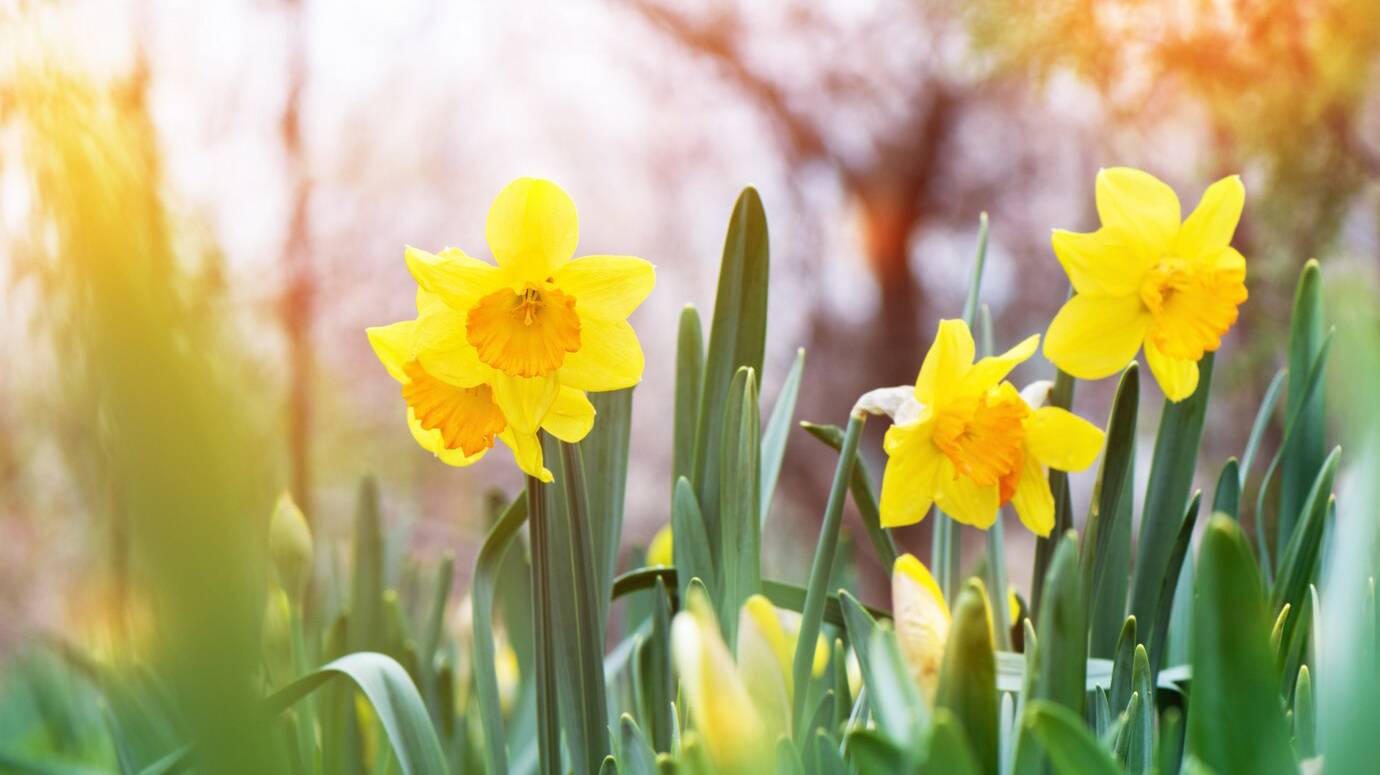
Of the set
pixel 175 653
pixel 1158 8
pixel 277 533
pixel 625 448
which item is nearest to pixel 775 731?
pixel 625 448

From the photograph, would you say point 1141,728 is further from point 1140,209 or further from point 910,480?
point 1140,209

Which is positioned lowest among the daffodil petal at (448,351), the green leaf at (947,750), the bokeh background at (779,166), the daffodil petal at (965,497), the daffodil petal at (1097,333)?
the green leaf at (947,750)

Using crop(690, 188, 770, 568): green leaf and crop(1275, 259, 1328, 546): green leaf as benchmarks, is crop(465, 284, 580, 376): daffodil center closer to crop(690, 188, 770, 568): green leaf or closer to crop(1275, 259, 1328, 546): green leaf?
crop(690, 188, 770, 568): green leaf

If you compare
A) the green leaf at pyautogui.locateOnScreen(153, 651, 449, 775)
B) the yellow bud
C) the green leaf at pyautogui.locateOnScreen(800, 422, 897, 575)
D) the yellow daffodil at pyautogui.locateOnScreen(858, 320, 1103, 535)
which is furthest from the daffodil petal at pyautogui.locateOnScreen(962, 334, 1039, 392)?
the yellow bud

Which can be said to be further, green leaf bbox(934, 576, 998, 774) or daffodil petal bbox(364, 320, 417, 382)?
daffodil petal bbox(364, 320, 417, 382)

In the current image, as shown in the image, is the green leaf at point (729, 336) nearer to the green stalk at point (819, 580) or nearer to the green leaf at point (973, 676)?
the green stalk at point (819, 580)

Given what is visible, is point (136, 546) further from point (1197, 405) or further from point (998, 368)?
point (1197, 405)

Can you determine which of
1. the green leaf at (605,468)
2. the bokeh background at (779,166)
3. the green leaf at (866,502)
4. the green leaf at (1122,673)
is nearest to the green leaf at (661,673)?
the green leaf at (605,468)
